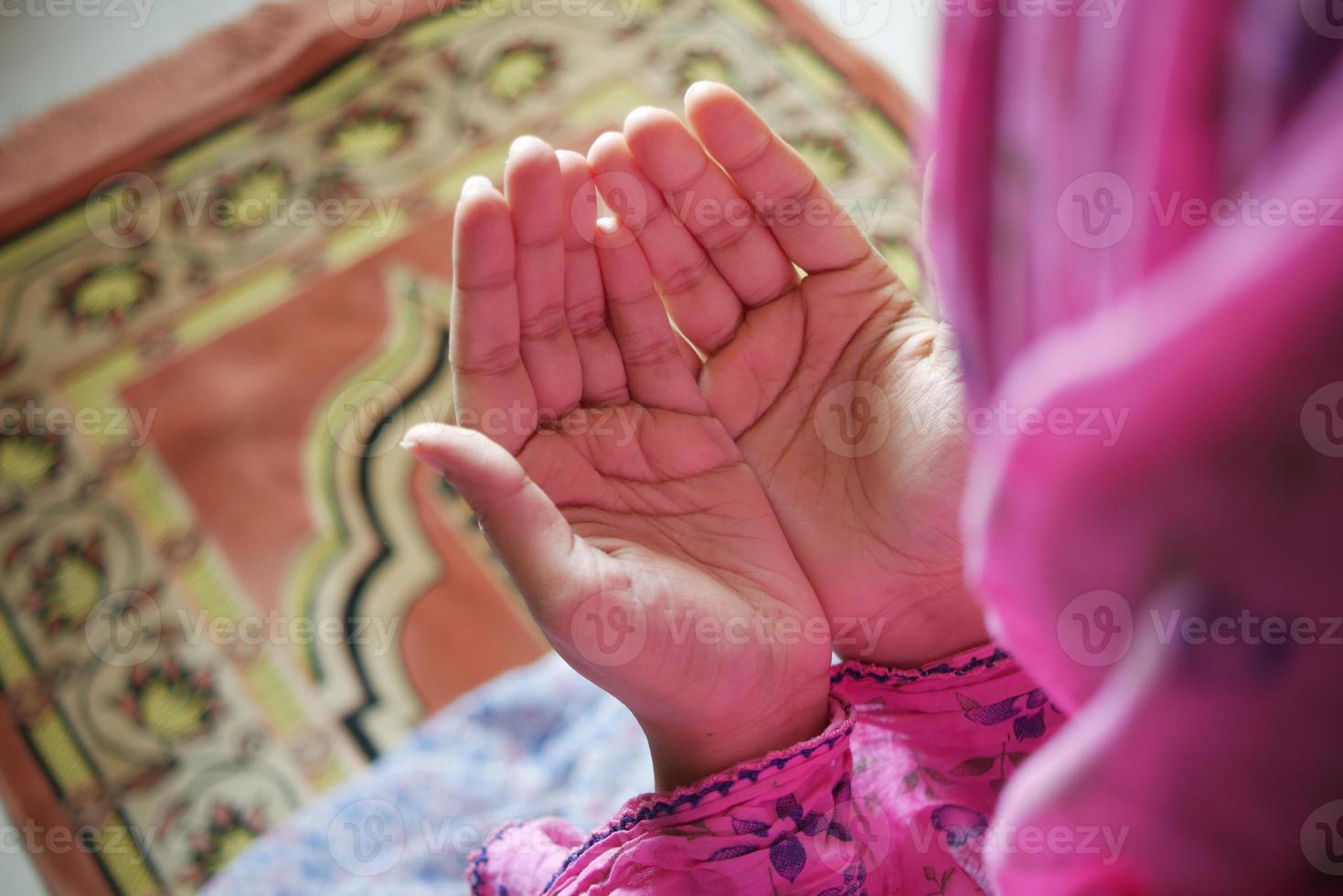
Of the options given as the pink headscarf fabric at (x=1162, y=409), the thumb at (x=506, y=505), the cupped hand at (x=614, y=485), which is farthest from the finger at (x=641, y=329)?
the pink headscarf fabric at (x=1162, y=409)

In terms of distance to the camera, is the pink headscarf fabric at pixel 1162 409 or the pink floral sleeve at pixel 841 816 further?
the pink floral sleeve at pixel 841 816

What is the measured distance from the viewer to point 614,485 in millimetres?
510

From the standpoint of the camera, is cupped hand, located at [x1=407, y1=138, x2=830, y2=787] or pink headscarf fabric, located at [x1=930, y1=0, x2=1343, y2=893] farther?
cupped hand, located at [x1=407, y1=138, x2=830, y2=787]

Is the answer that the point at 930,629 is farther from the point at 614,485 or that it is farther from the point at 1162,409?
the point at 1162,409

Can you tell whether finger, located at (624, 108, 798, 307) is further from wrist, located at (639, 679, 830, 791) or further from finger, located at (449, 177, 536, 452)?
wrist, located at (639, 679, 830, 791)

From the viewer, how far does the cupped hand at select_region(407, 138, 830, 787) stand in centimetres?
43

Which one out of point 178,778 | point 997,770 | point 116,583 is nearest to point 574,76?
point 116,583

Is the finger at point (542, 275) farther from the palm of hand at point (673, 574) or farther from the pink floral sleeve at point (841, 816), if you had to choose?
the pink floral sleeve at point (841, 816)

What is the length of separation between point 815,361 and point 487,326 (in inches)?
6.7

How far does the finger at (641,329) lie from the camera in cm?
51

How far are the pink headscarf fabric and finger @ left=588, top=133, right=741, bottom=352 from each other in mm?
235

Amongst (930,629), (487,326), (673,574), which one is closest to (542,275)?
(487,326)

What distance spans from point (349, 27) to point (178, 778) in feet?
2.67

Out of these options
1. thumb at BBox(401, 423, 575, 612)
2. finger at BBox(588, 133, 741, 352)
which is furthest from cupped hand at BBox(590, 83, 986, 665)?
thumb at BBox(401, 423, 575, 612)
